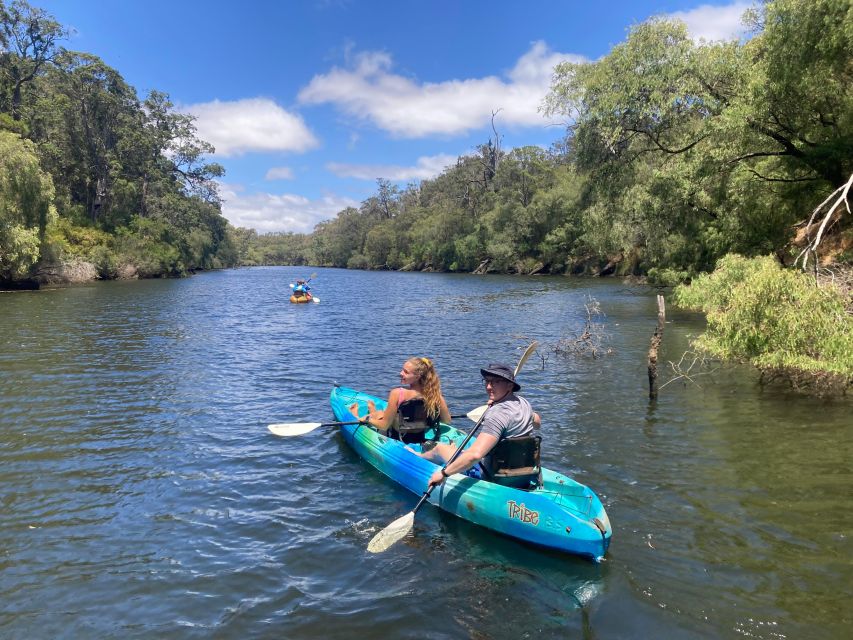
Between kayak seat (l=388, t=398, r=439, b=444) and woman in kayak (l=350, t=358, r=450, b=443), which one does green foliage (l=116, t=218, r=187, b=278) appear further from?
kayak seat (l=388, t=398, r=439, b=444)

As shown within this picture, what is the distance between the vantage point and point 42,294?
32438 mm

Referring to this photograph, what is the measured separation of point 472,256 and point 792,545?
246ft

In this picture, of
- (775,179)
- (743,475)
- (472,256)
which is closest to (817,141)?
(775,179)

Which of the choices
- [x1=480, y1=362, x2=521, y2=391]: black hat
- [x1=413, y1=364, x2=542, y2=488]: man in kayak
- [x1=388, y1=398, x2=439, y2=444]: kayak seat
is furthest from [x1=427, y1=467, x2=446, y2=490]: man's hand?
[x1=388, y1=398, x2=439, y2=444]: kayak seat

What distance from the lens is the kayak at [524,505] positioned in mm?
5438

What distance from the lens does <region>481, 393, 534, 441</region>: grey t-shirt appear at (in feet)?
19.7

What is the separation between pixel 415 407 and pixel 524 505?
252 centimetres

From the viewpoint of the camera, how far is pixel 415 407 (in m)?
7.90

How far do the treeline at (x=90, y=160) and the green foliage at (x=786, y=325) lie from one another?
3734cm

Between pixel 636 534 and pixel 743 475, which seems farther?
pixel 743 475

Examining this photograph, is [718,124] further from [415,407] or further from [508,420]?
[508,420]

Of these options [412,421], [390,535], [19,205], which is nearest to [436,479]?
[390,535]

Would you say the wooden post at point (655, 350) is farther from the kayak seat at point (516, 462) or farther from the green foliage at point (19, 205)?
the green foliage at point (19, 205)

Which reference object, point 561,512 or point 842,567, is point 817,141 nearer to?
point 842,567
